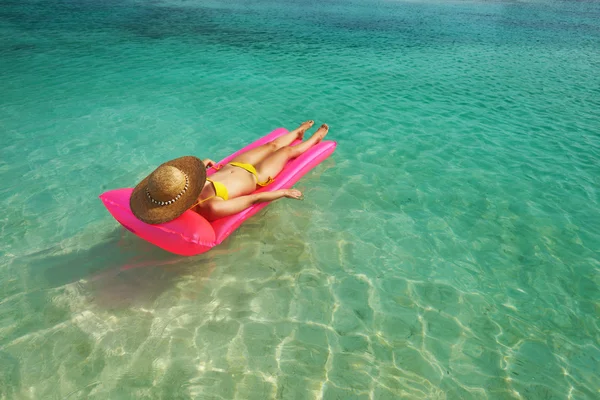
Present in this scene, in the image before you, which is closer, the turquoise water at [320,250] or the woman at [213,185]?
the turquoise water at [320,250]

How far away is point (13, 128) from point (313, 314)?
5924mm

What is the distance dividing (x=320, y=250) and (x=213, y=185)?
1.22m

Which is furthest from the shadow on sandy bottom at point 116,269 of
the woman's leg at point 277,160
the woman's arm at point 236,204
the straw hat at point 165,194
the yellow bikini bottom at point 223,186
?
the woman's leg at point 277,160

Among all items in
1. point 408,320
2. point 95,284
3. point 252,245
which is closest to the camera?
point 408,320

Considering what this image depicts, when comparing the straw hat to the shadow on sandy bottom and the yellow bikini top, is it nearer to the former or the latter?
the yellow bikini top

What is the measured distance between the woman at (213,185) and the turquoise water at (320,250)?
0.48 metres

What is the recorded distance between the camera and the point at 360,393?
264 centimetres

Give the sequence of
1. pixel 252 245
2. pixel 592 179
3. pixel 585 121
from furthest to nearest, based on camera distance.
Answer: pixel 585 121
pixel 592 179
pixel 252 245

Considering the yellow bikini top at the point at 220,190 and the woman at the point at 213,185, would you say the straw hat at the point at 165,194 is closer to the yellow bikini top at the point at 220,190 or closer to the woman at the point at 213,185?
the woman at the point at 213,185

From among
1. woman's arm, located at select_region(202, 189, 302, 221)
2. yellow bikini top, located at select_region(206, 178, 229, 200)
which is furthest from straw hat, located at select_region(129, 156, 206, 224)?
yellow bikini top, located at select_region(206, 178, 229, 200)

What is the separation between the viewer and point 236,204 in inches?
139

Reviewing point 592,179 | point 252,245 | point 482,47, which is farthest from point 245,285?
point 482,47

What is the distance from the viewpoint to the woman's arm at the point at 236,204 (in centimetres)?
343

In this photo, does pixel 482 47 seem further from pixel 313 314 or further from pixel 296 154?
pixel 313 314
